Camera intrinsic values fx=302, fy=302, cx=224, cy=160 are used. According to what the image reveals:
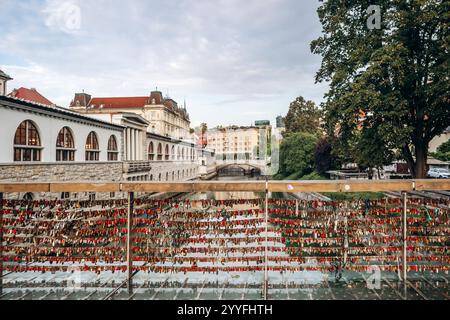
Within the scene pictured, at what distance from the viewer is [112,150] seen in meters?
26.5

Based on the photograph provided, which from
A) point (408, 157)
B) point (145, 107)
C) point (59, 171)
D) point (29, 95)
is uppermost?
point (145, 107)

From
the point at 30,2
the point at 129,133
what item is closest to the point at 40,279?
the point at 30,2

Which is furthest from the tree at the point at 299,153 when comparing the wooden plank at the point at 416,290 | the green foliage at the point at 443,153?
the wooden plank at the point at 416,290

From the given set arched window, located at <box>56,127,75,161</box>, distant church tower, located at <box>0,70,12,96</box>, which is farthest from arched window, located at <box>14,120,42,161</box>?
distant church tower, located at <box>0,70,12,96</box>

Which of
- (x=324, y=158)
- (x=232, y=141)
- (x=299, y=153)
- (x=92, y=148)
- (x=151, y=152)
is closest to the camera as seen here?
(x=92, y=148)

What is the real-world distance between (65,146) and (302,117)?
1699 inches

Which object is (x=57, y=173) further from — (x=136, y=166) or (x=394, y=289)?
(x=394, y=289)

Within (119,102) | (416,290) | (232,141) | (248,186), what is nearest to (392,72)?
(416,290)

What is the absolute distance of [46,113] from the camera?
16.8 metres

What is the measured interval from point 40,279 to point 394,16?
57.9ft

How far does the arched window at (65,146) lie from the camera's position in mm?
18484

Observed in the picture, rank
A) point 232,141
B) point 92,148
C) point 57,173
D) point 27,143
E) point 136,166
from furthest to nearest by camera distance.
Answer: point 232,141
point 136,166
point 92,148
point 57,173
point 27,143

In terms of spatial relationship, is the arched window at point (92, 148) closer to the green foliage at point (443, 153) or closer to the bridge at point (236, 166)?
the green foliage at point (443, 153)
